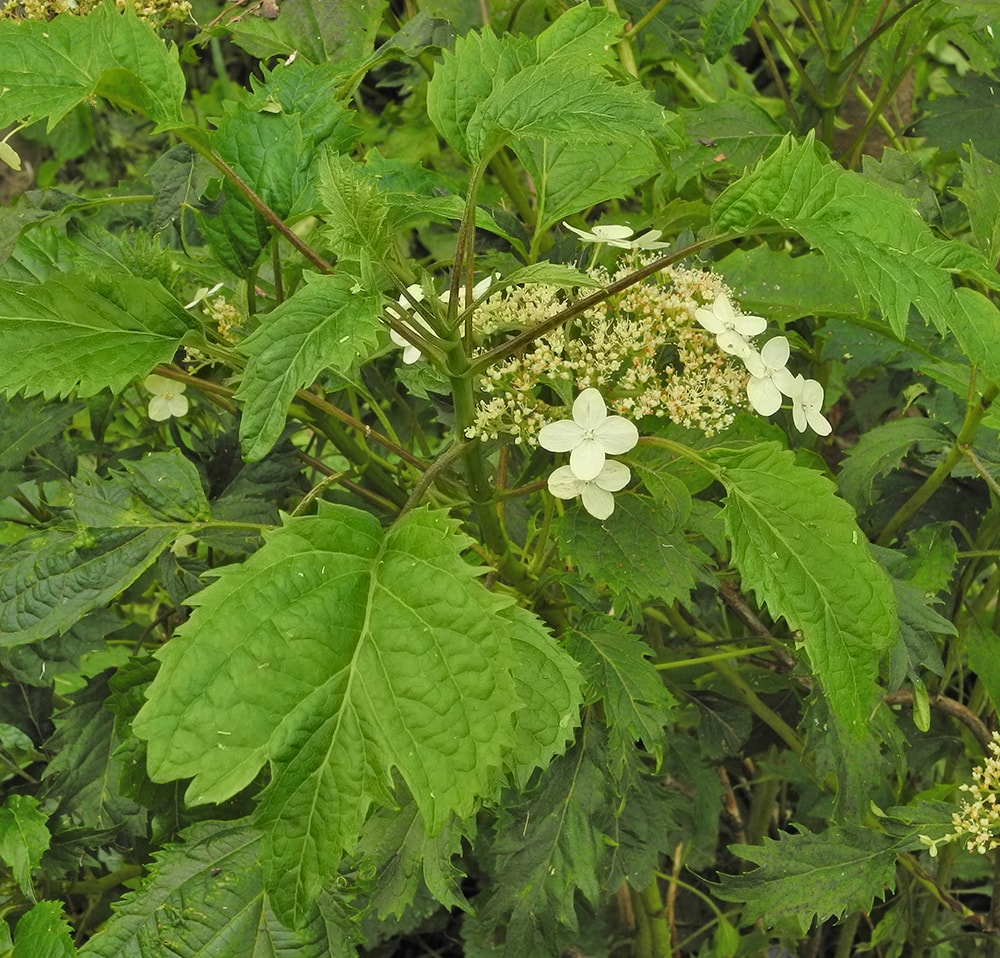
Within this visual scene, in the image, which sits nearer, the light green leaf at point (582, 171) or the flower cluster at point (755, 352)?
the flower cluster at point (755, 352)

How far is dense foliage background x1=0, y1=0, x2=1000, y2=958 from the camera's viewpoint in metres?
0.59

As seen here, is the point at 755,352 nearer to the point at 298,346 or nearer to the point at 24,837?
the point at 298,346

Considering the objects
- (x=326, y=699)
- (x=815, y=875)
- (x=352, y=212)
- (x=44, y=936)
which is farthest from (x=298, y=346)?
(x=815, y=875)

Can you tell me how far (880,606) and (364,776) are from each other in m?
0.33

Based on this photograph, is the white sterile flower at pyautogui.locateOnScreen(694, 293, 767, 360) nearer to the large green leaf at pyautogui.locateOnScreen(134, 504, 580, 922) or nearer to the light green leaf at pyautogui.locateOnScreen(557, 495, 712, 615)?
the light green leaf at pyautogui.locateOnScreen(557, 495, 712, 615)

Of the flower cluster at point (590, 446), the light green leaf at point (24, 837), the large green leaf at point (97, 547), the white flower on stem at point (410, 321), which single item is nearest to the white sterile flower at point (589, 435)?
the flower cluster at point (590, 446)

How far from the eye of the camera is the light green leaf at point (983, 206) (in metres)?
0.85

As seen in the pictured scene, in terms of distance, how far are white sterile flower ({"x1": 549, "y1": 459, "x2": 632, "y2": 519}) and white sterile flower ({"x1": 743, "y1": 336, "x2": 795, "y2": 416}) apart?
103 mm

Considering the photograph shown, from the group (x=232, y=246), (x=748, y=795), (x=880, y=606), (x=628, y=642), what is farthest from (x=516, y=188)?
(x=748, y=795)

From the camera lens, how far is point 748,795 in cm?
162

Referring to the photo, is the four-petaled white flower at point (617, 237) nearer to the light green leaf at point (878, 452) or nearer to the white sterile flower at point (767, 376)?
the white sterile flower at point (767, 376)

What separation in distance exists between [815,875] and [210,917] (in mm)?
498

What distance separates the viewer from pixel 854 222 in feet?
2.06

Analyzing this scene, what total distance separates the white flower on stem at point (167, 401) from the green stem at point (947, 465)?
681 mm
